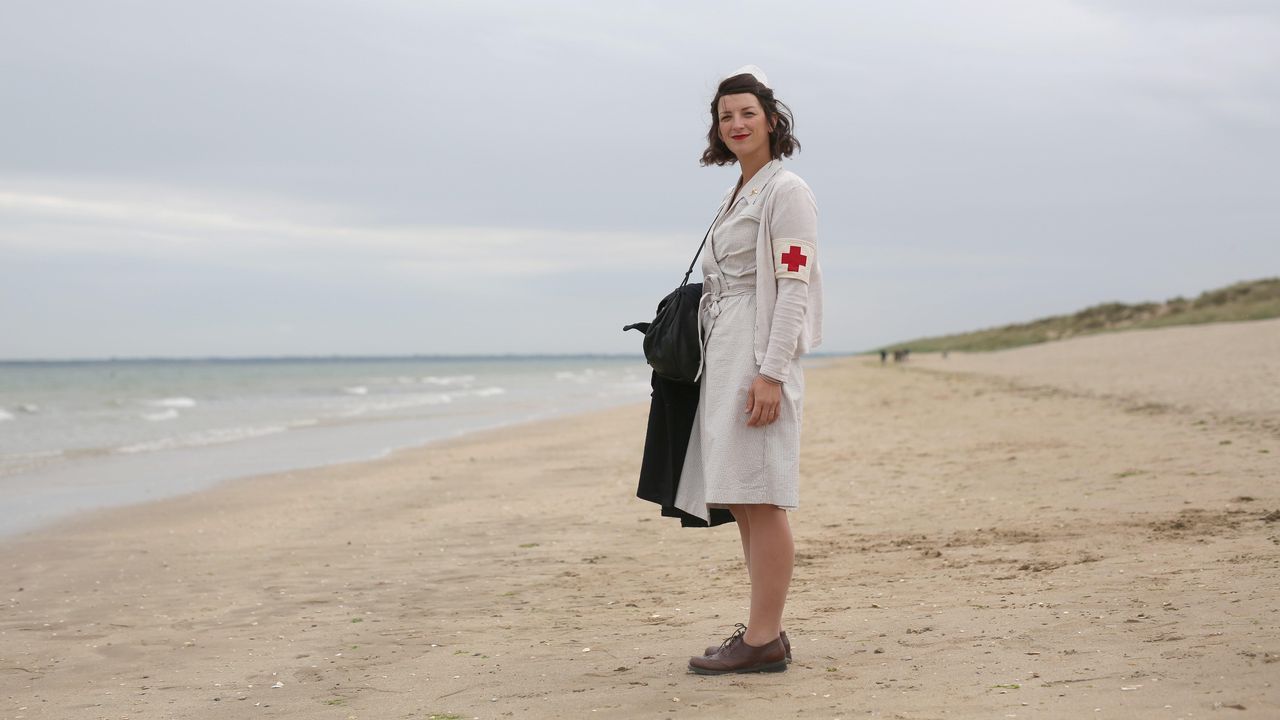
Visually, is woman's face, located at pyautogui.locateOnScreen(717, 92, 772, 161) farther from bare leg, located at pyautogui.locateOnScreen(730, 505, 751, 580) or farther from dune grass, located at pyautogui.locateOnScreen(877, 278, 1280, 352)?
dune grass, located at pyautogui.locateOnScreen(877, 278, 1280, 352)

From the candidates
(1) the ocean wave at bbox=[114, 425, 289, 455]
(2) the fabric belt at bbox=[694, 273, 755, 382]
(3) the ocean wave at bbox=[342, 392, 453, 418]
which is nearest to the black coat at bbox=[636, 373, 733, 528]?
(2) the fabric belt at bbox=[694, 273, 755, 382]

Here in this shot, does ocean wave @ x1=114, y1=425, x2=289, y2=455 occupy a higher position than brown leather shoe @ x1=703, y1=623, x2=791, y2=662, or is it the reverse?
brown leather shoe @ x1=703, y1=623, x2=791, y2=662

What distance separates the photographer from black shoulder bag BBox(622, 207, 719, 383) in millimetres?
3629

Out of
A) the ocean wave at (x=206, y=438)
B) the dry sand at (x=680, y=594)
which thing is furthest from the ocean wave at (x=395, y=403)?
the dry sand at (x=680, y=594)

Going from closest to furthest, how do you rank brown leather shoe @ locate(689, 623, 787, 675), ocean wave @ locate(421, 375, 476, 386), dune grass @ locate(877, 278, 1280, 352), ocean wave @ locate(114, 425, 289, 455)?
brown leather shoe @ locate(689, 623, 787, 675) < ocean wave @ locate(114, 425, 289, 455) < dune grass @ locate(877, 278, 1280, 352) < ocean wave @ locate(421, 375, 476, 386)

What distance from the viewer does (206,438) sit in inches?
733

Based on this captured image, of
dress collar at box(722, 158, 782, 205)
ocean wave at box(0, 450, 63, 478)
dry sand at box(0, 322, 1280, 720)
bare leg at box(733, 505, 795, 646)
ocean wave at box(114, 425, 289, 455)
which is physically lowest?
ocean wave at box(114, 425, 289, 455)

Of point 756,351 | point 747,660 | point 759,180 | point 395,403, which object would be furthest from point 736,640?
point 395,403

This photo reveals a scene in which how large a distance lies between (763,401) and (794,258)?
1.53 ft

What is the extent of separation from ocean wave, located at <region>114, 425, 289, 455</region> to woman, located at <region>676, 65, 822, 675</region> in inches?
565

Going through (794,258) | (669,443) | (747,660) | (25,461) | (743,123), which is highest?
(743,123)

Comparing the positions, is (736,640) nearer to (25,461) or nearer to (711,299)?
(711,299)

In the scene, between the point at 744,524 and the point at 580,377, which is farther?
the point at 580,377

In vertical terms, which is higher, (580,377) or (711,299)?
(711,299)
